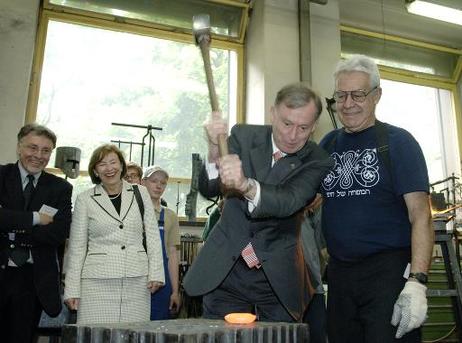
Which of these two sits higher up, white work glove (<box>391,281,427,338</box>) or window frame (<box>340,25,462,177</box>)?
window frame (<box>340,25,462,177</box>)

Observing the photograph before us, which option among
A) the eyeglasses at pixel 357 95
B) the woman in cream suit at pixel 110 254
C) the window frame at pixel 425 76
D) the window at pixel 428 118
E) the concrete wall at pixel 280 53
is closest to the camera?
the eyeglasses at pixel 357 95

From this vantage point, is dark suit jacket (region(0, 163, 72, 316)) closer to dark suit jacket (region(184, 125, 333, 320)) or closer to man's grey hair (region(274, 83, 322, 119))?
dark suit jacket (region(184, 125, 333, 320))

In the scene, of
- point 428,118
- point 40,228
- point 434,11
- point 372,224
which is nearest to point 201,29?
point 372,224

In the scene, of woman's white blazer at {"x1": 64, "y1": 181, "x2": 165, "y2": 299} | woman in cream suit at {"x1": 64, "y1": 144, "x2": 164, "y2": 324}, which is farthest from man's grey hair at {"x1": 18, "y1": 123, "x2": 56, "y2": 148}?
woman's white blazer at {"x1": 64, "y1": 181, "x2": 165, "y2": 299}

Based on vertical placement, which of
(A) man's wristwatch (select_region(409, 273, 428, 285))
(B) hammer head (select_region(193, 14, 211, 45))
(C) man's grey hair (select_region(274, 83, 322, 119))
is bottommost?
(A) man's wristwatch (select_region(409, 273, 428, 285))

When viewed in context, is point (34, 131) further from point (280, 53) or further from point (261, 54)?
point (280, 53)

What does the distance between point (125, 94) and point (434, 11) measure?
148 inches

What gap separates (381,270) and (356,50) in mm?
5429

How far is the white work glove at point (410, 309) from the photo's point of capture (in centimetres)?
143

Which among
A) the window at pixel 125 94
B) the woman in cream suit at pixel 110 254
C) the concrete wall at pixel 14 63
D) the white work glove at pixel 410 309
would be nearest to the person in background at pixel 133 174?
the woman in cream suit at pixel 110 254

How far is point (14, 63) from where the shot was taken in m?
4.59

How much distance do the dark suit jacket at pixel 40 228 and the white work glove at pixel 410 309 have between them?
1.78 m

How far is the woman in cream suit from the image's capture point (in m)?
2.33

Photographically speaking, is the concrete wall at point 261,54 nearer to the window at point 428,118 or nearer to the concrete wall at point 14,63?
the concrete wall at point 14,63
